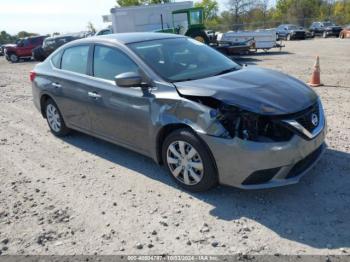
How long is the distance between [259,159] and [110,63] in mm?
2446

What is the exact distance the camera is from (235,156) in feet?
12.2

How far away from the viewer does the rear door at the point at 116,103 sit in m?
4.55

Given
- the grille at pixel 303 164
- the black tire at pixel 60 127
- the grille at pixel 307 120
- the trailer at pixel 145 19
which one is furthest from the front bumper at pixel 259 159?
the trailer at pixel 145 19

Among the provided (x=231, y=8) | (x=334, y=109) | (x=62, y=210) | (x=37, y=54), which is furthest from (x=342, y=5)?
(x=62, y=210)

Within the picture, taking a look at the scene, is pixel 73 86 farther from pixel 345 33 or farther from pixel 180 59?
pixel 345 33

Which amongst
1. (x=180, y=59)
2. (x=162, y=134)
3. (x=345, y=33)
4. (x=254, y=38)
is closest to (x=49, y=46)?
(x=254, y=38)

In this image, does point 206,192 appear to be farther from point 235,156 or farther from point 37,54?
point 37,54

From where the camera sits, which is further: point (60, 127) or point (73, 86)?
point (60, 127)

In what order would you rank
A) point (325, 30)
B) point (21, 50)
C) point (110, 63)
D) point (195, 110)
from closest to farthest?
point (195, 110) → point (110, 63) → point (21, 50) → point (325, 30)

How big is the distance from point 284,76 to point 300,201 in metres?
1.58

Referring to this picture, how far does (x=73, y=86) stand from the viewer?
5602 millimetres

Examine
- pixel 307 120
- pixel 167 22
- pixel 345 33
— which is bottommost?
pixel 345 33

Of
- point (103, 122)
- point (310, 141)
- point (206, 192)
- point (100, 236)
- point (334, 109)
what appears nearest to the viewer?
point (100, 236)

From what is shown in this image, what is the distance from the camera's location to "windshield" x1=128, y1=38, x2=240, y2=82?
4.56 meters
